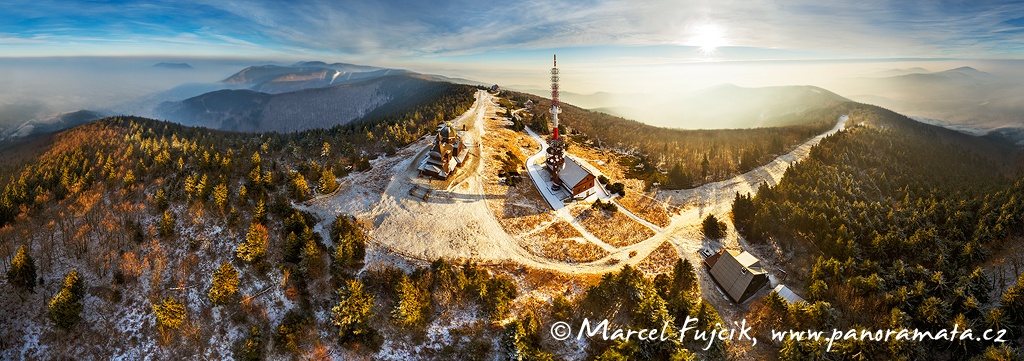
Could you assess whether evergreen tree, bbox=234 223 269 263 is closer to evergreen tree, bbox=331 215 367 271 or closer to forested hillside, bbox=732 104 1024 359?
evergreen tree, bbox=331 215 367 271

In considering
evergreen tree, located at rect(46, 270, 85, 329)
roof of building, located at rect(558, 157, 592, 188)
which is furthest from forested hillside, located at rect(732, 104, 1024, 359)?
evergreen tree, located at rect(46, 270, 85, 329)

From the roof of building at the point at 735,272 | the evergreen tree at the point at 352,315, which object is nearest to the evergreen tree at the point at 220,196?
the evergreen tree at the point at 352,315

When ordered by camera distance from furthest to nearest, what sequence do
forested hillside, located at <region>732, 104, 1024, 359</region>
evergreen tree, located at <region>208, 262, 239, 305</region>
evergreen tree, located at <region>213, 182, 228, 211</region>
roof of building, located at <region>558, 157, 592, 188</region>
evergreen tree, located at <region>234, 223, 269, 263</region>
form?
1. roof of building, located at <region>558, 157, 592, 188</region>
2. evergreen tree, located at <region>213, 182, 228, 211</region>
3. evergreen tree, located at <region>234, 223, 269, 263</region>
4. evergreen tree, located at <region>208, 262, 239, 305</region>
5. forested hillside, located at <region>732, 104, 1024, 359</region>

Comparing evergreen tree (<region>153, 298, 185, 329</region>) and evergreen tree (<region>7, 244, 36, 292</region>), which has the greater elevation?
evergreen tree (<region>7, 244, 36, 292</region>)

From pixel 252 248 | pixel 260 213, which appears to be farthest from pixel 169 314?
pixel 260 213

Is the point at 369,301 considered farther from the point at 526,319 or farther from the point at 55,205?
the point at 55,205

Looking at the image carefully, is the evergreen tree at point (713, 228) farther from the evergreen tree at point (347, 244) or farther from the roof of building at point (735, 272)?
the evergreen tree at point (347, 244)

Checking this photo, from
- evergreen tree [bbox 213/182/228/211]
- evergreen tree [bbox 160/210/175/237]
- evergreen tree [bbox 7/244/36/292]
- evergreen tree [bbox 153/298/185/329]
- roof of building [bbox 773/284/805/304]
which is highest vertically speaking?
evergreen tree [bbox 213/182/228/211]

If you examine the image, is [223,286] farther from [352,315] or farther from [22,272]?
[22,272]
